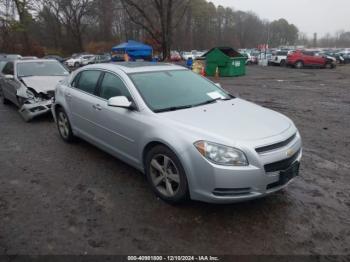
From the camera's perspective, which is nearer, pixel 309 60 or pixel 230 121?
pixel 230 121

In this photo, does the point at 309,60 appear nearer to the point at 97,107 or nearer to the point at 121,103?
the point at 97,107

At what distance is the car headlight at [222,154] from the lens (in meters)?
2.95

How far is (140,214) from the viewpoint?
3359 mm

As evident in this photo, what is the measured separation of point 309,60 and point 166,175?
2804cm

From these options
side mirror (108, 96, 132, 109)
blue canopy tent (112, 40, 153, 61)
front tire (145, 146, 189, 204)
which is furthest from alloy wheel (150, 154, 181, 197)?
blue canopy tent (112, 40, 153, 61)

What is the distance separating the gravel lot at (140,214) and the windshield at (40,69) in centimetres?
419

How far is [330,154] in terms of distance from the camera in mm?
5094

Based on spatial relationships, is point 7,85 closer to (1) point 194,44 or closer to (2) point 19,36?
(2) point 19,36

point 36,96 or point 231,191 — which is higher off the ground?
point 36,96

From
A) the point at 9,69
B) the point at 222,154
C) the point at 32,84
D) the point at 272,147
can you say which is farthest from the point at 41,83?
the point at 272,147

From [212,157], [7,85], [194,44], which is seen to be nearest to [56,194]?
[212,157]

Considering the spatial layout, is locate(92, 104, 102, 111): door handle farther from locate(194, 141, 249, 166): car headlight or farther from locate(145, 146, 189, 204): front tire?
locate(194, 141, 249, 166): car headlight

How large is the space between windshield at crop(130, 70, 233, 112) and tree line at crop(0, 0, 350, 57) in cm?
1664

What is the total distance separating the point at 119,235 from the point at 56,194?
4.14 feet
